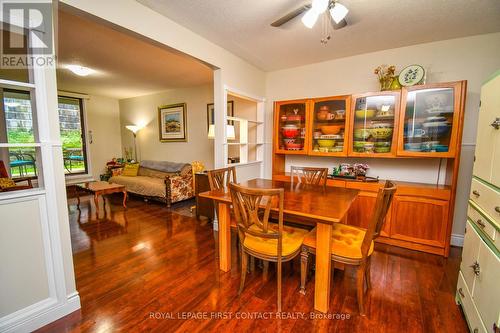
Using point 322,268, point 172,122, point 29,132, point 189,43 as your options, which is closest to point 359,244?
point 322,268

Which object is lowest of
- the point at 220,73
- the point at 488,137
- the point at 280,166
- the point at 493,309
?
the point at 493,309

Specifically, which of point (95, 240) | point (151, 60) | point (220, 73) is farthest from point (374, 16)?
point (95, 240)

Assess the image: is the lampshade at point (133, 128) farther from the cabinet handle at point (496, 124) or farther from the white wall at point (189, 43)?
the cabinet handle at point (496, 124)

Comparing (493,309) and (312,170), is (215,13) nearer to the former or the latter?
(312,170)

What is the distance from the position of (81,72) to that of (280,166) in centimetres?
356

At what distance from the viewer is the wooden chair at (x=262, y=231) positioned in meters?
1.55

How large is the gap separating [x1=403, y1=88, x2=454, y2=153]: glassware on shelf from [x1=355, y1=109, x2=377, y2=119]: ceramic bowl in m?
0.36

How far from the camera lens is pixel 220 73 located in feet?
9.43

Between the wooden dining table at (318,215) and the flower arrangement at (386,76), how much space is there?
1.52 metres

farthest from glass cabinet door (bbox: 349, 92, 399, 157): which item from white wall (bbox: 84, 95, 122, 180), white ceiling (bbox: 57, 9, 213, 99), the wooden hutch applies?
white wall (bbox: 84, 95, 122, 180)

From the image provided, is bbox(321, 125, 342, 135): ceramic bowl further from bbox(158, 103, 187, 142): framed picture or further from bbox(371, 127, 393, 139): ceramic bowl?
bbox(158, 103, 187, 142): framed picture

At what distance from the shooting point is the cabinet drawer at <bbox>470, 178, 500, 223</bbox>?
1252 mm

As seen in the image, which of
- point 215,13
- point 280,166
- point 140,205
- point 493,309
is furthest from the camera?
point 140,205

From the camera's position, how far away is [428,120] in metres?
2.55
